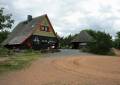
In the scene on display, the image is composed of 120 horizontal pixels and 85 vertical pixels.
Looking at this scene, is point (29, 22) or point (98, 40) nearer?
point (98, 40)

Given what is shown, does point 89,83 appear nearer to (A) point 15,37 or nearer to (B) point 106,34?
(B) point 106,34

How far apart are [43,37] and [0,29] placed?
103ft

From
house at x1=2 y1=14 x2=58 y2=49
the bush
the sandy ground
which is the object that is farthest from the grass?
house at x1=2 y1=14 x2=58 y2=49

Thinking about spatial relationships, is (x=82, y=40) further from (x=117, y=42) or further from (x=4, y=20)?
(x=4, y=20)

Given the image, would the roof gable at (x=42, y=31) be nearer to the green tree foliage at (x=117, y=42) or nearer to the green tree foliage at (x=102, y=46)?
the green tree foliage at (x=102, y=46)

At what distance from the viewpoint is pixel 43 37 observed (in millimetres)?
55750

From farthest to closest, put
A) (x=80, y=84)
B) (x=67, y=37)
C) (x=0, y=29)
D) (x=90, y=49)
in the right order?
(x=67, y=37), (x=90, y=49), (x=0, y=29), (x=80, y=84)

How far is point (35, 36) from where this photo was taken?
54.0m

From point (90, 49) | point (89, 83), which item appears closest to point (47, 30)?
point (90, 49)

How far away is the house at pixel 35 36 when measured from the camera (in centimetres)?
5316

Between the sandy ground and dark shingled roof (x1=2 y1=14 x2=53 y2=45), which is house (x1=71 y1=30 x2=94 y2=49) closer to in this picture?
dark shingled roof (x1=2 y1=14 x2=53 y2=45)

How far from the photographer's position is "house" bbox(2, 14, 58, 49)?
53.2m

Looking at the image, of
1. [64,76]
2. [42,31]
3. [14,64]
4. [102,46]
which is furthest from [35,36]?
[64,76]

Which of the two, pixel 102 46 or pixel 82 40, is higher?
pixel 82 40
